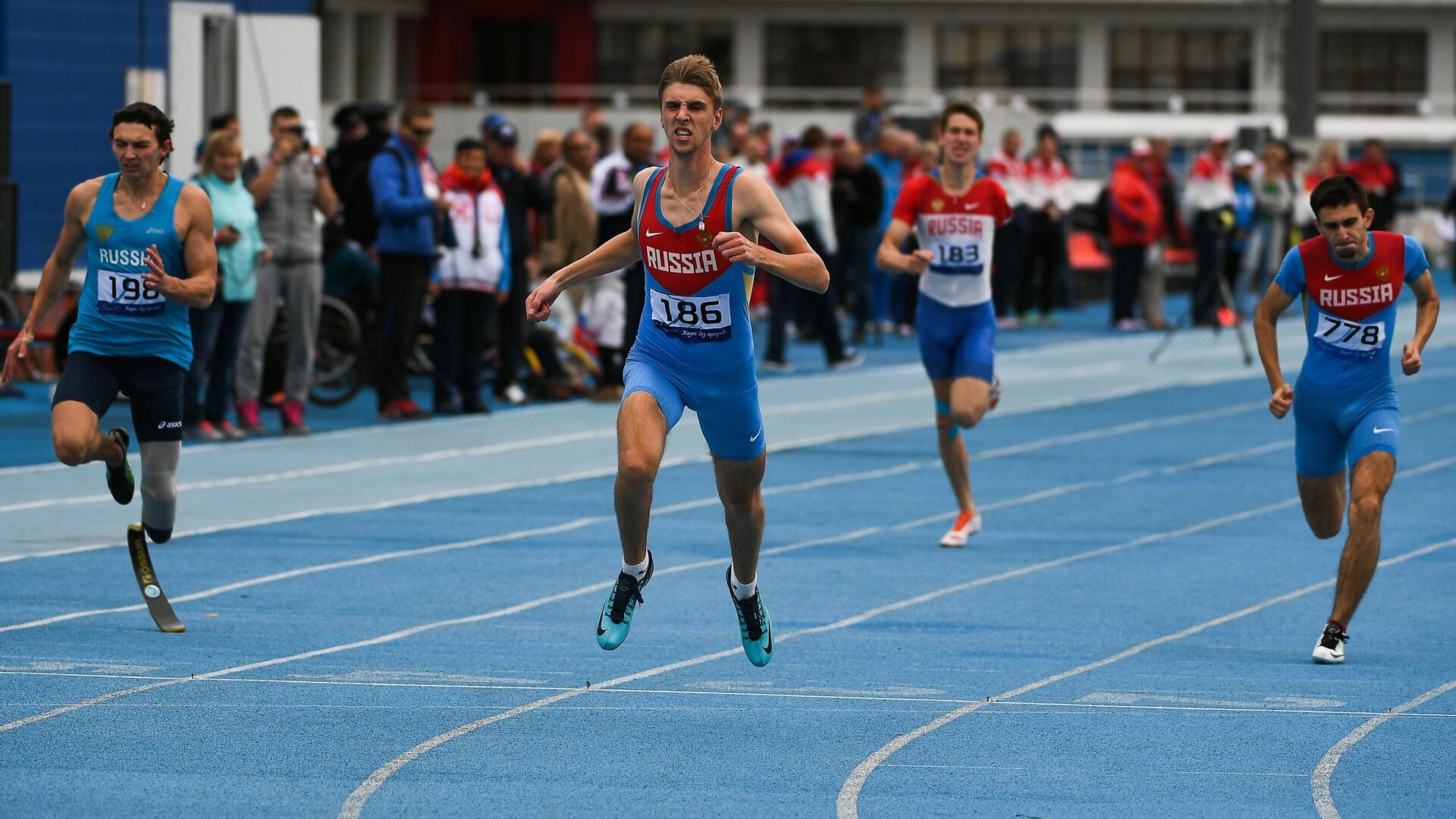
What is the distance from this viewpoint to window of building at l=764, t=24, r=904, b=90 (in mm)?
64500

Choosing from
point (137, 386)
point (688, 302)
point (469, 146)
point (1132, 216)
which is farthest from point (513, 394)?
point (688, 302)

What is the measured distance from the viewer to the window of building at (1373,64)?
64.4 m

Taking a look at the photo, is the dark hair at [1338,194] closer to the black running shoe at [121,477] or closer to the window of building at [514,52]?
the black running shoe at [121,477]

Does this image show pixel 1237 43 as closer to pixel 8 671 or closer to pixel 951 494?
pixel 951 494

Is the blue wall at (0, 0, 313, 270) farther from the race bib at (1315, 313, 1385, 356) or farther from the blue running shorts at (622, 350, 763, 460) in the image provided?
the blue running shorts at (622, 350, 763, 460)

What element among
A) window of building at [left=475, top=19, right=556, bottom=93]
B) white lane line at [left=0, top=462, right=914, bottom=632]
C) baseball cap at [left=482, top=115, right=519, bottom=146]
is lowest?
white lane line at [left=0, top=462, right=914, bottom=632]

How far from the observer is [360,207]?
1816 centimetres

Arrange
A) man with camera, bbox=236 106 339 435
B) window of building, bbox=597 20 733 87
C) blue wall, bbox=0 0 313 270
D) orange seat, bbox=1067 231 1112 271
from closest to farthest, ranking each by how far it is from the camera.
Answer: man with camera, bbox=236 106 339 435 < blue wall, bbox=0 0 313 270 < orange seat, bbox=1067 231 1112 271 < window of building, bbox=597 20 733 87

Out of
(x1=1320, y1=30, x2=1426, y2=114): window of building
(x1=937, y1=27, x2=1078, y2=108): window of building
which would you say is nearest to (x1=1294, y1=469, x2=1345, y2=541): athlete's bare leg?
(x1=937, y1=27, x2=1078, y2=108): window of building

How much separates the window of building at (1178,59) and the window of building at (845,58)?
5.99 metres

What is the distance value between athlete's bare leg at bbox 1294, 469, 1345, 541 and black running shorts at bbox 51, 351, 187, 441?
4.57 meters

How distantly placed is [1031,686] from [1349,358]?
7.02 ft

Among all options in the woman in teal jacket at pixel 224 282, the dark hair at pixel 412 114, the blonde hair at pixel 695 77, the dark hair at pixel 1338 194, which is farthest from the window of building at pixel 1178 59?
the blonde hair at pixel 695 77

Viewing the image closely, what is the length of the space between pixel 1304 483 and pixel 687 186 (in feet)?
10.8
